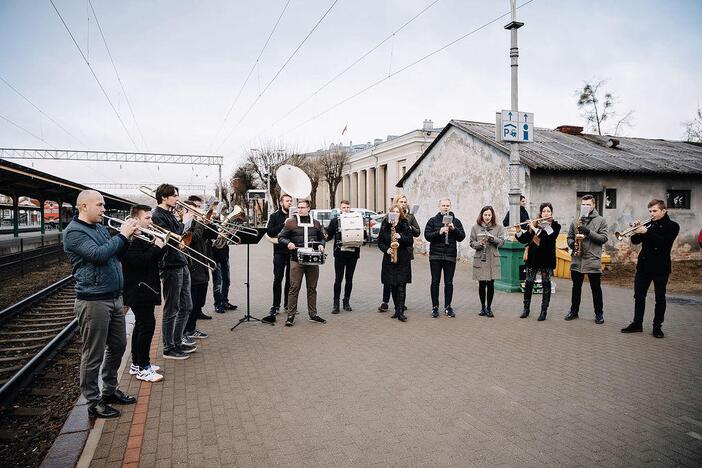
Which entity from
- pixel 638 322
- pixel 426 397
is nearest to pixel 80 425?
pixel 426 397

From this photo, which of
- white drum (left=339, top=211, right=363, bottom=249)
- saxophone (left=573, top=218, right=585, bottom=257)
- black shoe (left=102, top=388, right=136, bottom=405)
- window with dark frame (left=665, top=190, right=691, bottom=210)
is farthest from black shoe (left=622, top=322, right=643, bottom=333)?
window with dark frame (left=665, top=190, right=691, bottom=210)

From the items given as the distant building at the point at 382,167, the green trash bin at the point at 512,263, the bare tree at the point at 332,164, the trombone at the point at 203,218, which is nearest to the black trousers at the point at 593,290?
the green trash bin at the point at 512,263

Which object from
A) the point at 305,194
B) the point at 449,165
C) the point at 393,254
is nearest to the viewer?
the point at 305,194

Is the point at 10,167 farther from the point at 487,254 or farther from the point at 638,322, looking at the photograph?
the point at 638,322

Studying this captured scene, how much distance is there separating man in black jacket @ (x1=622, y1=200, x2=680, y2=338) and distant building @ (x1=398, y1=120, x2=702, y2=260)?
25.5 feet

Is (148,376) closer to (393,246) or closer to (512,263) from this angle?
(393,246)

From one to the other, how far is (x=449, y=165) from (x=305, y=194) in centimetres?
1215

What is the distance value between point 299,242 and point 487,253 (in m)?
3.44

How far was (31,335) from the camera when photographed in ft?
24.5

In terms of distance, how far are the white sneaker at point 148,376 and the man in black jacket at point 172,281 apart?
0.72 meters

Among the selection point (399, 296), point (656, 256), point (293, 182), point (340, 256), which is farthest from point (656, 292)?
point (293, 182)

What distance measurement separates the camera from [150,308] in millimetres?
4746

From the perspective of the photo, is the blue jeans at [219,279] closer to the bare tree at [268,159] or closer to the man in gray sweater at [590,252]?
the man in gray sweater at [590,252]

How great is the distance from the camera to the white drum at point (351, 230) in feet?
25.6
